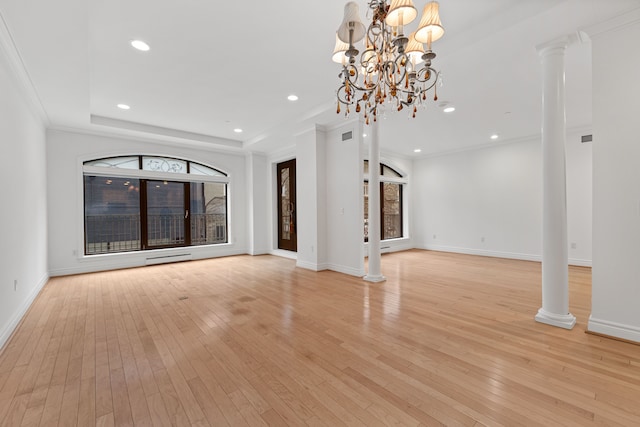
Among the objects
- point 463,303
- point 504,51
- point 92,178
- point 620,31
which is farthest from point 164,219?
point 620,31

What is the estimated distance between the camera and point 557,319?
2.72 metres

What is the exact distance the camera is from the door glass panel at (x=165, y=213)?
6.23 metres

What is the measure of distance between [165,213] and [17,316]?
12.1 ft

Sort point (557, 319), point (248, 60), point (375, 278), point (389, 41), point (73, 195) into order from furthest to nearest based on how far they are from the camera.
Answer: point (73, 195), point (375, 278), point (248, 60), point (557, 319), point (389, 41)

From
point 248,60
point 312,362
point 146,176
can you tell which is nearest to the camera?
point 312,362

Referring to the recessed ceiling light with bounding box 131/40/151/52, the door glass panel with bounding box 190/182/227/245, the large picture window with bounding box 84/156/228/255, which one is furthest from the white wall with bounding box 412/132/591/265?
the recessed ceiling light with bounding box 131/40/151/52

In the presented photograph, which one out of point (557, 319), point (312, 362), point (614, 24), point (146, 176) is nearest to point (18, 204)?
point (146, 176)

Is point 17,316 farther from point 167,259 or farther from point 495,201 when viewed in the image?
point 495,201

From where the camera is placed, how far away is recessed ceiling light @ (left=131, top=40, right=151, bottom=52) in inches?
109

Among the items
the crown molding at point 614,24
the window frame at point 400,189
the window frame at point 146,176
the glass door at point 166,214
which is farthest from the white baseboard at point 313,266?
the crown molding at point 614,24

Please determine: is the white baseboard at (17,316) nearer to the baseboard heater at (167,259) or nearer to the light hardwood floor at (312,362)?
the light hardwood floor at (312,362)

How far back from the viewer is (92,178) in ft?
18.3

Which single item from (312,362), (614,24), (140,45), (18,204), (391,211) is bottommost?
(312,362)

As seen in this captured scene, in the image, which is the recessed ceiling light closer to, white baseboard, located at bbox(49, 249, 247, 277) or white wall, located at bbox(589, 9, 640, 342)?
white wall, located at bbox(589, 9, 640, 342)
